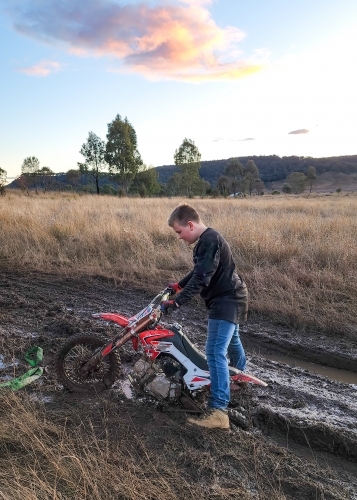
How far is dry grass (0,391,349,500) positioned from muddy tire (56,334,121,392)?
37cm

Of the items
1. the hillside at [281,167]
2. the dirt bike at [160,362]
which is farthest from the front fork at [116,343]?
the hillside at [281,167]

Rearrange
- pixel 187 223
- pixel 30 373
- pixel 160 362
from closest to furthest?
pixel 187 223, pixel 160 362, pixel 30 373

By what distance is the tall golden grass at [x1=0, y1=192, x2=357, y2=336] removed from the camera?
19.2 ft

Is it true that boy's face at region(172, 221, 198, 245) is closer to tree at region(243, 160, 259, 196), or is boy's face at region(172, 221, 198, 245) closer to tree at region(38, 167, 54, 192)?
tree at region(38, 167, 54, 192)

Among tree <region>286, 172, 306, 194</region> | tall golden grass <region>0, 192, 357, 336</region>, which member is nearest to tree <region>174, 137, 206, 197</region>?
tree <region>286, 172, 306, 194</region>

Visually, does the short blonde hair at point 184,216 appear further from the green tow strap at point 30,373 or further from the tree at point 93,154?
the tree at point 93,154

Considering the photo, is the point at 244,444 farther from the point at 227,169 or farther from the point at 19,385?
the point at 227,169

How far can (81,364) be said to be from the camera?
370 cm

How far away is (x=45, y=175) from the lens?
1871 inches

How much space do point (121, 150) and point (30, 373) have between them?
38.4 metres

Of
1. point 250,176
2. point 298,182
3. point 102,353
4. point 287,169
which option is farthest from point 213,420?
point 287,169

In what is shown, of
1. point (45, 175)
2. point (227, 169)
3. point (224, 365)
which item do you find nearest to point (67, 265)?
point (224, 365)

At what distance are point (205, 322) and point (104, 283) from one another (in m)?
2.51

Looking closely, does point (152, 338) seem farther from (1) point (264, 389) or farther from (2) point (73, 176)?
(2) point (73, 176)
